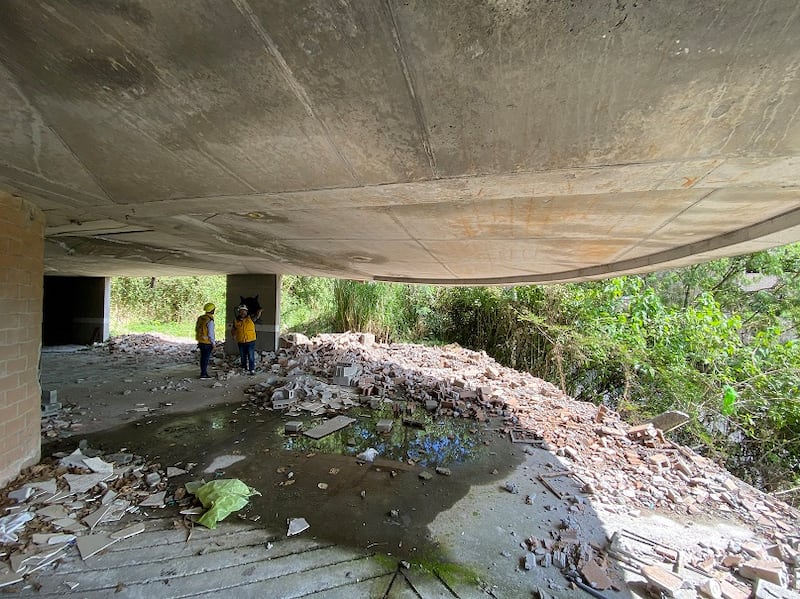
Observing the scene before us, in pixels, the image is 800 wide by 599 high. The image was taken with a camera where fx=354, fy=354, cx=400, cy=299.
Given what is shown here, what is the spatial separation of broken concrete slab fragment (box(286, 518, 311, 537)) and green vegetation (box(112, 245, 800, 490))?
20.3ft

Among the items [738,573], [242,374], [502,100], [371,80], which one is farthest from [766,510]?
[242,374]

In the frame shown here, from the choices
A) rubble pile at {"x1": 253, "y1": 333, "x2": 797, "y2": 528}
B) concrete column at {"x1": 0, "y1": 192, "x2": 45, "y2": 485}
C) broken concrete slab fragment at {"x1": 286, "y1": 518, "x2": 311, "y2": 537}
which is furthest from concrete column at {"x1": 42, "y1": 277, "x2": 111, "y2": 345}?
broken concrete slab fragment at {"x1": 286, "y1": 518, "x2": 311, "y2": 537}

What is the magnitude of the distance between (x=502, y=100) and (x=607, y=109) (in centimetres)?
43

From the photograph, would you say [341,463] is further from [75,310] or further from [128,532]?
[75,310]

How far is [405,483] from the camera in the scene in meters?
3.78

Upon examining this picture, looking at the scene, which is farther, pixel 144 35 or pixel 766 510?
pixel 766 510

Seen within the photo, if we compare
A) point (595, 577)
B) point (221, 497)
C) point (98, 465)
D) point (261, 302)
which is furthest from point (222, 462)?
point (261, 302)

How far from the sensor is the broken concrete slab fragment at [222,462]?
13.0 ft

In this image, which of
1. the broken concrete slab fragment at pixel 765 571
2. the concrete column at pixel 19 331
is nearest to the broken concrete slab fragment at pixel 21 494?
the concrete column at pixel 19 331

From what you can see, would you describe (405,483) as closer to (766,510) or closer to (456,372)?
(766,510)

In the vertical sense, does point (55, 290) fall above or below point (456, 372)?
above

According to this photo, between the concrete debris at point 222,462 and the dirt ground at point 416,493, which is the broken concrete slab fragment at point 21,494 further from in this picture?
the concrete debris at point 222,462

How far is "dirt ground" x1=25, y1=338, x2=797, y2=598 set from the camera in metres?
2.78

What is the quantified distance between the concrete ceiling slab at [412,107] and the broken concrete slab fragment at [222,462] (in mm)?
2830
